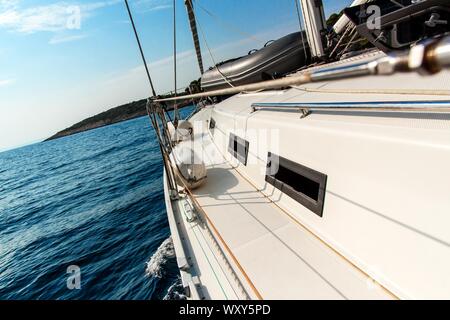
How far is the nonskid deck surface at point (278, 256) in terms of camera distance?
2.41m

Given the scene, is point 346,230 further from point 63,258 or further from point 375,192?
point 63,258

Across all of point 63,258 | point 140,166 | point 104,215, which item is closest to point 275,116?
point 63,258

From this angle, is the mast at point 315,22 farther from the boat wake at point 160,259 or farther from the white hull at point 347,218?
the boat wake at point 160,259

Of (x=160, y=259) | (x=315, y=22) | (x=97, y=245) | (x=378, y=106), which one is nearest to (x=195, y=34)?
(x=315, y=22)

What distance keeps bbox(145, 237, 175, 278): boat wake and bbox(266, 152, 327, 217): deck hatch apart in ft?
13.9

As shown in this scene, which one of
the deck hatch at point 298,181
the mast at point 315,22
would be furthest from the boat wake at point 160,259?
the mast at point 315,22

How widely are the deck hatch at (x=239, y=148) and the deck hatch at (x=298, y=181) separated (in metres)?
1.09

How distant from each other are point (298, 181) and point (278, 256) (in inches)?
42.8

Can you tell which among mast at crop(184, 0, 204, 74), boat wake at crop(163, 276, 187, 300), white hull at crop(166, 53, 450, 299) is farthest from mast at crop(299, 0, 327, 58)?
mast at crop(184, 0, 204, 74)

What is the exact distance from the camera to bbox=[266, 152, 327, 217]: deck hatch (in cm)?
310

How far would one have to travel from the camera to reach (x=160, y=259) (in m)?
7.36

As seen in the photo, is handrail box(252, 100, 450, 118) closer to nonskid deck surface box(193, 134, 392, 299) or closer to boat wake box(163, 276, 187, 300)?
nonskid deck surface box(193, 134, 392, 299)

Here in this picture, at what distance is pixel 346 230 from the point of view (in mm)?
2709

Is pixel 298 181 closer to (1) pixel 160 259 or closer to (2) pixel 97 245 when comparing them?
(1) pixel 160 259
